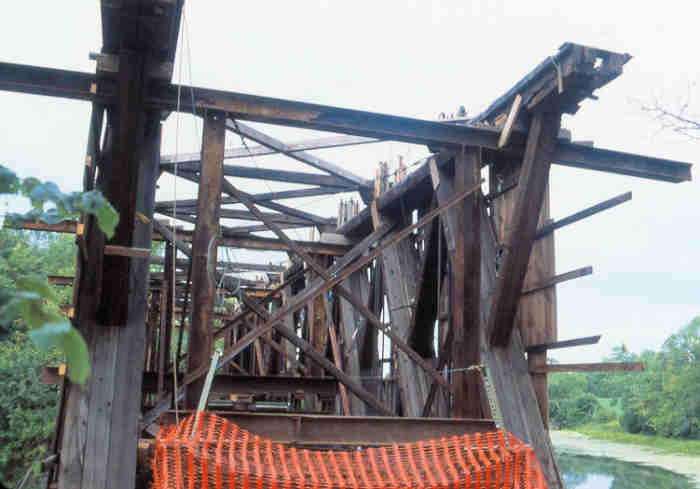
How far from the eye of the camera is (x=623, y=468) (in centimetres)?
4231

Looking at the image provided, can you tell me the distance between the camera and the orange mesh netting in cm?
411

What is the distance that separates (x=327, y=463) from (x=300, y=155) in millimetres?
5903

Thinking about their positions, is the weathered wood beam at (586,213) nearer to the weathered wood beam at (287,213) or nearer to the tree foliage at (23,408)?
the weathered wood beam at (287,213)

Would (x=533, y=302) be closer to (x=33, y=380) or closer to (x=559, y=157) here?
(x=559, y=157)

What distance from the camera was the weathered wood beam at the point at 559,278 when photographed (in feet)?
21.3

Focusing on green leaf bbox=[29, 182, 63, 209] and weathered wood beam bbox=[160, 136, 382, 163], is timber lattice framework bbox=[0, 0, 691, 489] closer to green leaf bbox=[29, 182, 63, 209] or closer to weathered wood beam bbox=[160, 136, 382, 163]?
weathered wood beam bbox=[160, 136, 382, 163]

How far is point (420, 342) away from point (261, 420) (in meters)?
4.33

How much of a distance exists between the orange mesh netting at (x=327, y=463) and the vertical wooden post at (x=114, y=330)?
1.38 meters

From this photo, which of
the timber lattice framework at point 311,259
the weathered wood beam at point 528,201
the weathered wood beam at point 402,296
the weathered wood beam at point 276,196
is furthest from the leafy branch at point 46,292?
the weathered wood beam at point 276,196

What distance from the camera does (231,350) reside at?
5.82 metres

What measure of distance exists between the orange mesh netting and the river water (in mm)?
31512

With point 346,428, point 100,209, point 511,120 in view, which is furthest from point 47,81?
point 100,209

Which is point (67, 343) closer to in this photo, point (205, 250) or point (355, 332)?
point (205, 250)

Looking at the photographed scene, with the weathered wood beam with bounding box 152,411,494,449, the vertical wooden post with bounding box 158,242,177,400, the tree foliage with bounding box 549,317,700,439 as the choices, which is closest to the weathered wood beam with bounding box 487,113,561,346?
the weathered wood beam with bounding box 152,411,494,449
